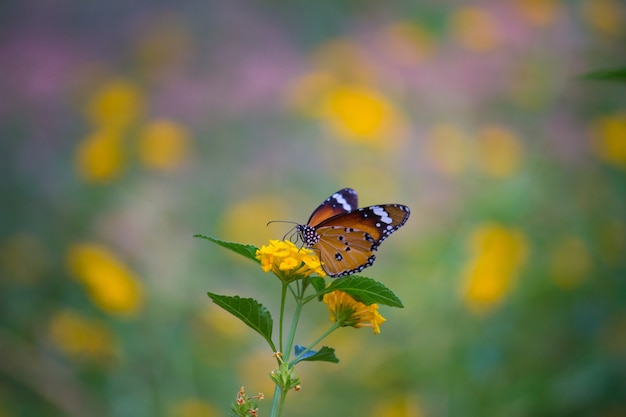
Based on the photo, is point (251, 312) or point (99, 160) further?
point (99, 160)

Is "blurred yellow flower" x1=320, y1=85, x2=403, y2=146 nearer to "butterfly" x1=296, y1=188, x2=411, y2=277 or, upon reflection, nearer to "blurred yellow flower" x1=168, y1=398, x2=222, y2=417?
"blurred yellow flower" x1=168, y1=398, x2=222, y2=417

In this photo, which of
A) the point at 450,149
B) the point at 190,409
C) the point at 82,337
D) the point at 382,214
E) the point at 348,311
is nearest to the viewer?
the point at 348,311

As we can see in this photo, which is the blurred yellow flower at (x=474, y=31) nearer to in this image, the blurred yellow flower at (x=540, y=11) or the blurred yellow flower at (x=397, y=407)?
the blurred yellow flower at (x=540, y=11)

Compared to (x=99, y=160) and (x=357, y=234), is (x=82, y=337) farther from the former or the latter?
(x=357, y=234)

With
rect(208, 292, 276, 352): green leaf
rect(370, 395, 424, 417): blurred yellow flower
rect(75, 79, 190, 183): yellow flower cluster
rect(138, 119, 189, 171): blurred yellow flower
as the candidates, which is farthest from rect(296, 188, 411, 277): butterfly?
rect(138, 119, 189, 171): blurred yellow flower

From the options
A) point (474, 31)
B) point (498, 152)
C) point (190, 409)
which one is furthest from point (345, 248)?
point (474, 31)

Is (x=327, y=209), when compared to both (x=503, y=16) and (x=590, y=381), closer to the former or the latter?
(x=590, y=381)

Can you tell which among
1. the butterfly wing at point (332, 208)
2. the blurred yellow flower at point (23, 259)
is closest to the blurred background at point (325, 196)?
the blurred yellow flower at point (23, 259)
